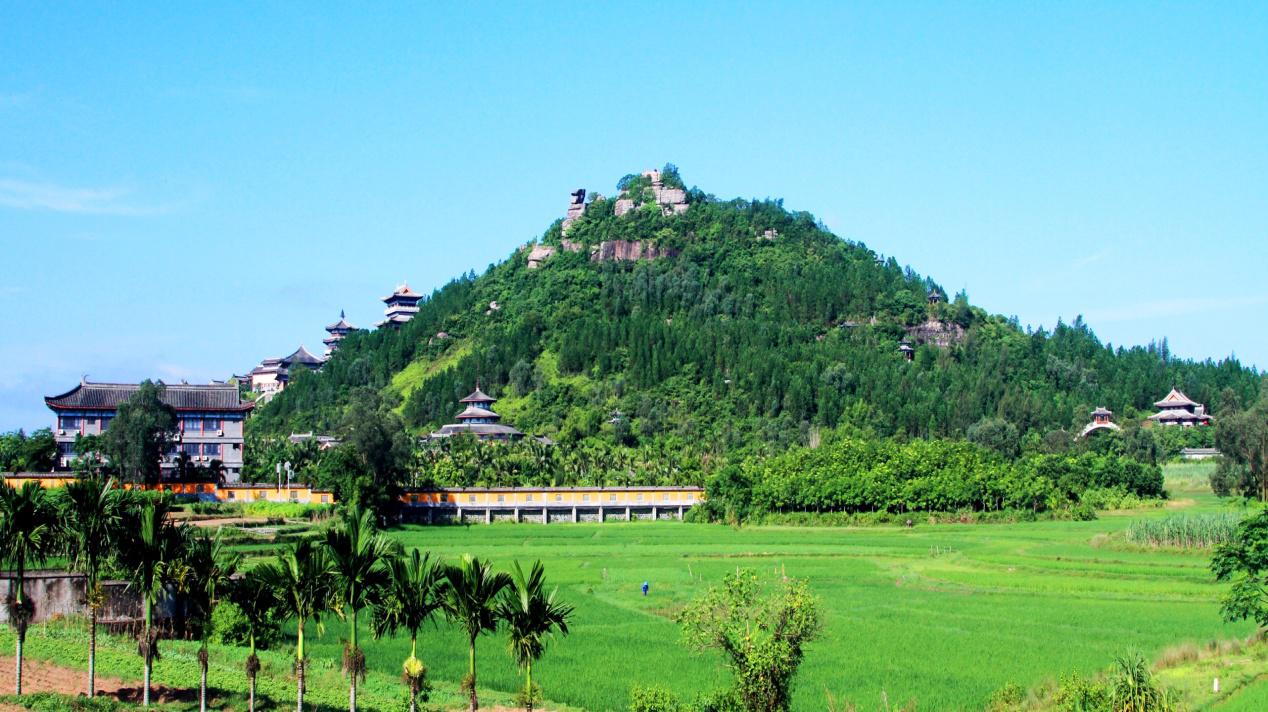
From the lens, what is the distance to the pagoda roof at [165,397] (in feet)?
274

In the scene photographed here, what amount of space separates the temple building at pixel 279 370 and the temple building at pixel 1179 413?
10880cm

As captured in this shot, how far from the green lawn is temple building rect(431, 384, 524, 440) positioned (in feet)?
135

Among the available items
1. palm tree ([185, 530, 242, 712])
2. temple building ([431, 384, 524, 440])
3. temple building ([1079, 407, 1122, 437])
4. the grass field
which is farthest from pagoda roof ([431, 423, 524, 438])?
palm tree ([185, 530, 242, 712])

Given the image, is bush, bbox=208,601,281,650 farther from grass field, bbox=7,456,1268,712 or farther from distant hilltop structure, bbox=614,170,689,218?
distant hilltop structure, bbox=614,170,689,218

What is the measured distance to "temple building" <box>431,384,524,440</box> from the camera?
122 metres

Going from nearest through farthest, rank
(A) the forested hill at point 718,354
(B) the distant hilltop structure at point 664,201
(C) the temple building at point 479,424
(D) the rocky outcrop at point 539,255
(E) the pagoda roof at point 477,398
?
(C) the temple building at point 479,424 < (A) the forested hill at point 718,354 < (E) the pagoda roof at point 477,398 < (D) the rocky outcrop at point 539,255 < (B) the distant hilltop structure at point 664,201

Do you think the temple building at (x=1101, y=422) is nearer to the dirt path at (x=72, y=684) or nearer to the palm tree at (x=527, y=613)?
the palm tree at (x=527, y=613)

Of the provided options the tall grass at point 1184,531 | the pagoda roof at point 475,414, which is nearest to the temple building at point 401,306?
the pagoda roof at point 475,414

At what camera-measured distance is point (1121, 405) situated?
5615 inches

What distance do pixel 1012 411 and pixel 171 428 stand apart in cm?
8091

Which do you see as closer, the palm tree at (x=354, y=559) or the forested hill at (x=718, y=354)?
the palm tree at (x=354, y=559)

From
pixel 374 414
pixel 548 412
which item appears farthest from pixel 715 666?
pixel 548 412

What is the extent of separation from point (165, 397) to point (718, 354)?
64.6 meters

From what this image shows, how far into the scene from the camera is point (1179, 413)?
458 ft
